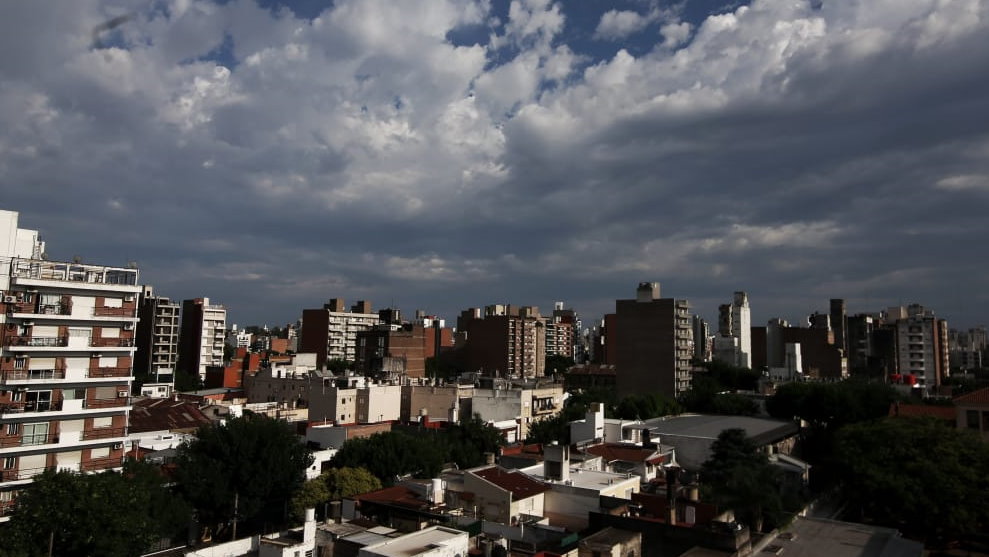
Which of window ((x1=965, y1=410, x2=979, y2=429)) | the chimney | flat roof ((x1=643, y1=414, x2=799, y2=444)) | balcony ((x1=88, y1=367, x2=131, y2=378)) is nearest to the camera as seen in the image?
the chimney

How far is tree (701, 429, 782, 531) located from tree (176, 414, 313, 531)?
23.6 m

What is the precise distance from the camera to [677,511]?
27.8m

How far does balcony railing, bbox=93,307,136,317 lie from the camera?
34281 mm

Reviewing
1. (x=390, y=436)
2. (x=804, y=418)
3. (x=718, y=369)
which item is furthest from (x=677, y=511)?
(x=718, y=369)

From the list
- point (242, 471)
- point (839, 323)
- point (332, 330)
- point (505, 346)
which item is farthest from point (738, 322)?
point (242, 471)

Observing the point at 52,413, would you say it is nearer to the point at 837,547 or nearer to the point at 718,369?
the point at 837,547

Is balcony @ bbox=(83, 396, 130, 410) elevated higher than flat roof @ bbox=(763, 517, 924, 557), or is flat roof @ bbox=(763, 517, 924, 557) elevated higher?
balcony @ bbox=(83, 396, 130, 410)

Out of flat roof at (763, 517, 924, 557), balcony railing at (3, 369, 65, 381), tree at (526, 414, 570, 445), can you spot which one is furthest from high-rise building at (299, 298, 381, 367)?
flat roof at (763, 517, 924, 557)

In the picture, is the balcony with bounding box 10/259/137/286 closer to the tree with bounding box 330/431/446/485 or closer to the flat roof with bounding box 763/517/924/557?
the tree with bounding box 330/431/446/485

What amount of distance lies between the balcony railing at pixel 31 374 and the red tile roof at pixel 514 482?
21.6 meters

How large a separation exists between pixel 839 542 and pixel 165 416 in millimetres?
52509

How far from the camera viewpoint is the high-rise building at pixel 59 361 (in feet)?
102

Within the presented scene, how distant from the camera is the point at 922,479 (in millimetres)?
30812

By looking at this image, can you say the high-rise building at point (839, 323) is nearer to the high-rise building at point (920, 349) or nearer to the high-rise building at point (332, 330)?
the high-rise building at point (920, 349)
